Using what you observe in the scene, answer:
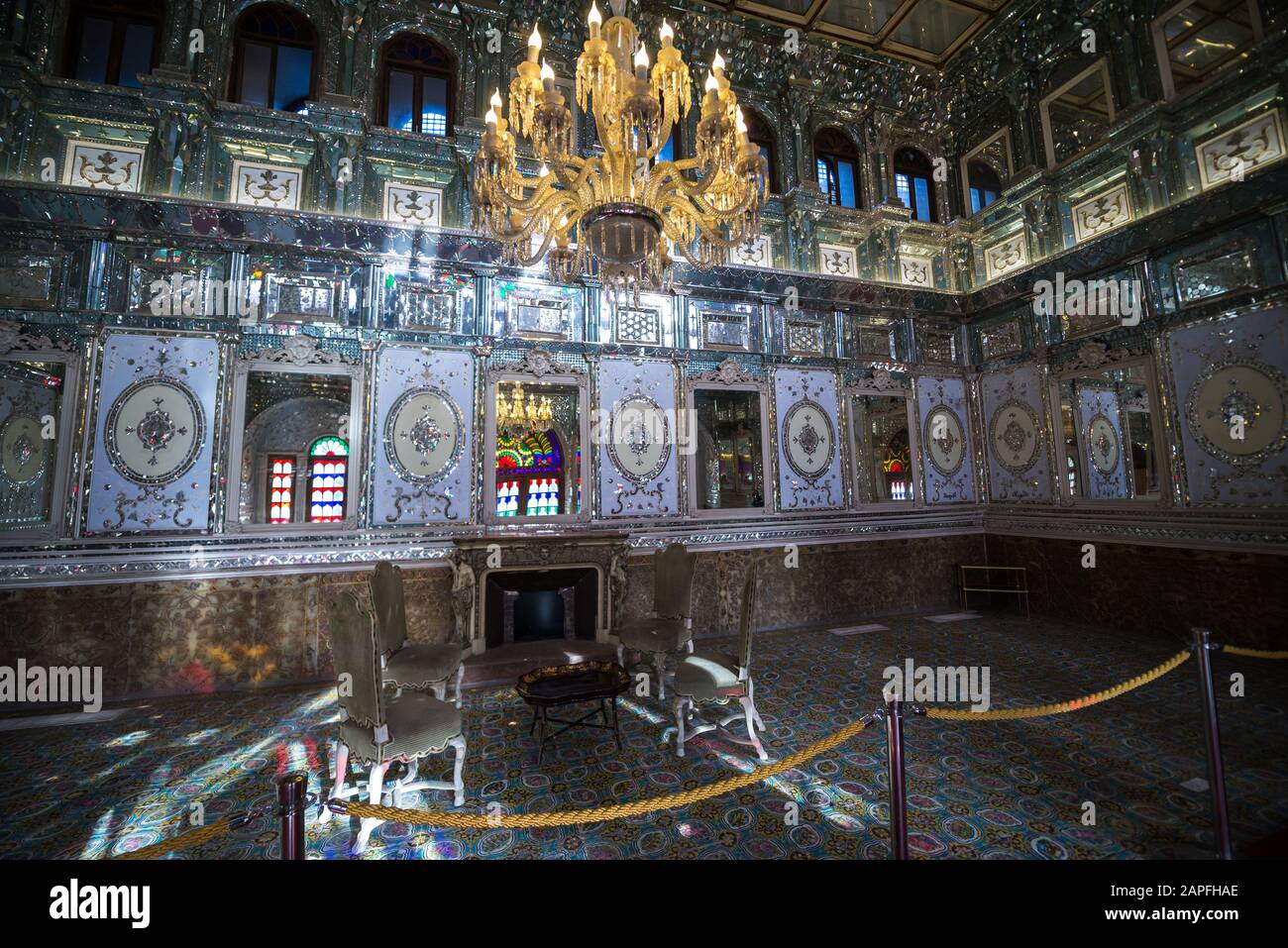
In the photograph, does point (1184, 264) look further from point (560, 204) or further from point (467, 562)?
point (467, 562)

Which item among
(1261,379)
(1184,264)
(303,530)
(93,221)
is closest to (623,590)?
(303,530)

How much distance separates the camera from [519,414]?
6.25 metres

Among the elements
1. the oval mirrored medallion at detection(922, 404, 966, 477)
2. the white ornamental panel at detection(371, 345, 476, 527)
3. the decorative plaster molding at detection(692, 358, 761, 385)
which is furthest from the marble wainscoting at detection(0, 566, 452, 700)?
the oval mirrored medallion at detection(922, 404, 966, 477)

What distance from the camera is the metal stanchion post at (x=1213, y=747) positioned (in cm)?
239

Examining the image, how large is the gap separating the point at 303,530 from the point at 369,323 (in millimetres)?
2301

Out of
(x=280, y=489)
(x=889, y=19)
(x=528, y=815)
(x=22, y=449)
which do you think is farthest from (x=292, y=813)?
(x=889, y=19)

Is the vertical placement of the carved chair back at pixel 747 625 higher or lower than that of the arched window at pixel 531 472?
lower

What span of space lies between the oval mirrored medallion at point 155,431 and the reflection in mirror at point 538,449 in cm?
297

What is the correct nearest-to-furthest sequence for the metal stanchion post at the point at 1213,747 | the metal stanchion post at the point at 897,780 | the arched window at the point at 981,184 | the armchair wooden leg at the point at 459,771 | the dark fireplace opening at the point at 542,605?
the metal stanchion post at the point at 897,780 < the metal stanchion post at the point at 1213,747 < the armchair wooden leg at the point at 459,771 < the dark fireplace opening at the point at 542,605 < the arched window at the point at 981,184

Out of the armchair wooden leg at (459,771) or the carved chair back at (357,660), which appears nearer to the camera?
the carved chair back at (357,660)

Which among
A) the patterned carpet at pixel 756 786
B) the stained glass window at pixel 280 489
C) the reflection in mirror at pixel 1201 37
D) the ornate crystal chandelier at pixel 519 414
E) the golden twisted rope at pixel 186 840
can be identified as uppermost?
the reflection in mirror at pixel 1201 37

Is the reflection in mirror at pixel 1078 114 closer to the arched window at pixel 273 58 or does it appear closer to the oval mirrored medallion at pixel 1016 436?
the oval mirrored medallion at pixel 1016 436

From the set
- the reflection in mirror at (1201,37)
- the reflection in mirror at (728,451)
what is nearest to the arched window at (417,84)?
the reflection in mirror at (728,451)

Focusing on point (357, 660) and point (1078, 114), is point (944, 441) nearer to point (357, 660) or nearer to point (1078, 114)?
point (1078, 114)
